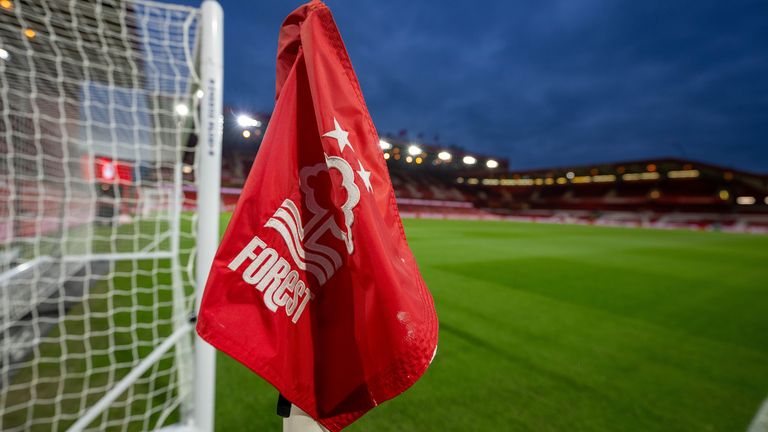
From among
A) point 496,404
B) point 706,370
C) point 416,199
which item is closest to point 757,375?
point 706,370

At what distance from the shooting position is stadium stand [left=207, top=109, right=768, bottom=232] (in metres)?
28.7

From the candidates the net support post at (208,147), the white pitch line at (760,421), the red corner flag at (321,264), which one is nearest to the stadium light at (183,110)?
the net support post at (208,147)

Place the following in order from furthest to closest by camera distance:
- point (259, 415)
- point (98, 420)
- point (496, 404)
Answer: point (496, 404) < point (259, 415) < point (98, 420)

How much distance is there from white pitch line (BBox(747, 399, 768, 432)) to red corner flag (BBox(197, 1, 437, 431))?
8.66 ft

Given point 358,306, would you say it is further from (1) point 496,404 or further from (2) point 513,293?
(2) point 513,293

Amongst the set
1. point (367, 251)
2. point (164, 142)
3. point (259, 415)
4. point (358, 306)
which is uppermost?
point (164, 142)

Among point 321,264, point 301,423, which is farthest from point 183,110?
point 301,423

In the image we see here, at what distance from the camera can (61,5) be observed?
74.0 inches

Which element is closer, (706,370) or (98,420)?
(98,420)

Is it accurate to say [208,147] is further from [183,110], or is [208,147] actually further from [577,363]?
[577,363]

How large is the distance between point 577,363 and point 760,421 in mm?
975

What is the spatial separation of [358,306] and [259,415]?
180 centimetres

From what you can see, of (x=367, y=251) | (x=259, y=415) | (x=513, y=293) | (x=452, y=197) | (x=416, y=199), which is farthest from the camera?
(x=452, y=197)

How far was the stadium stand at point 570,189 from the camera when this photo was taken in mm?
28703
